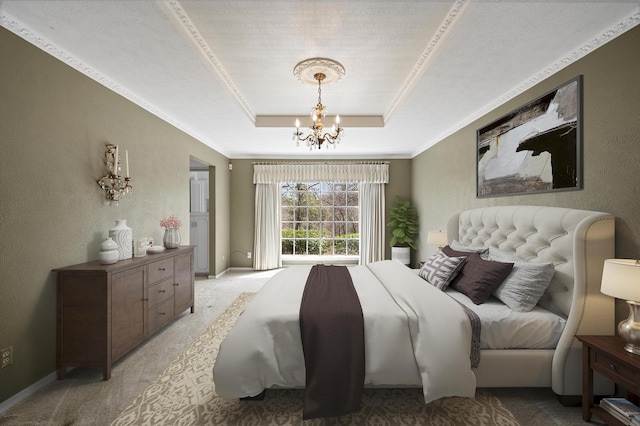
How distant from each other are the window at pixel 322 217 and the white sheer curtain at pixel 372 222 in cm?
32

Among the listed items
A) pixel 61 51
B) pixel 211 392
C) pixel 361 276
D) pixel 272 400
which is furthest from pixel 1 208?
pixel 361 276

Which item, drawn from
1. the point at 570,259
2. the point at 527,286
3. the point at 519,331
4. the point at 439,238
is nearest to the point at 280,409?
the point at 519,331

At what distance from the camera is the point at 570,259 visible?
2.01 metres

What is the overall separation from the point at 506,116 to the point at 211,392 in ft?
12.2

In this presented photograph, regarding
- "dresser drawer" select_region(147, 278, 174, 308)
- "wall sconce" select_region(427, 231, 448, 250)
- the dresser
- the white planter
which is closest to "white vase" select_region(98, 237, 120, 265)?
the dresser

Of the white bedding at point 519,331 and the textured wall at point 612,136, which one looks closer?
the textured wall at point 612,136

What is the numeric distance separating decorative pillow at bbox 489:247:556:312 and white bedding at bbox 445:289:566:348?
0.34 ft

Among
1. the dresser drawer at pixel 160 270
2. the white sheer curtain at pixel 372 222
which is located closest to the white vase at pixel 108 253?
the dresser drawer at pixel 160 270

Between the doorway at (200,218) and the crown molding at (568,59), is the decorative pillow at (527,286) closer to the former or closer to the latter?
the crown molding at (568,59)

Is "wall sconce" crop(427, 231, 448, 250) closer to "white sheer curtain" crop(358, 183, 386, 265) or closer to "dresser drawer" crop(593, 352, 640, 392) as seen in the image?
"white sheer curtain" crop(358, 183, 386, 265)

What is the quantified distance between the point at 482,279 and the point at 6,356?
3.48 m

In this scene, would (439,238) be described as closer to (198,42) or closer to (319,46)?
(319,46)

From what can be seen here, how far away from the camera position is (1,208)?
5.93 feet

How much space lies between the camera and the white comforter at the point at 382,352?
1697mm
